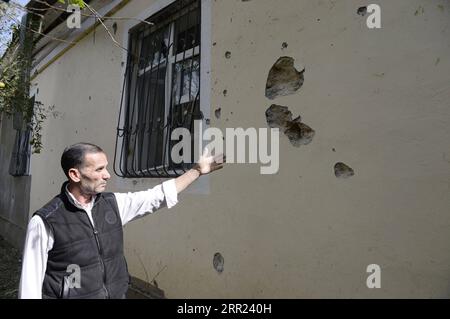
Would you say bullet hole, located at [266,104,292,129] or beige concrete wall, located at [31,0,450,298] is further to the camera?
bullet hole, located at [266,104,292,129]

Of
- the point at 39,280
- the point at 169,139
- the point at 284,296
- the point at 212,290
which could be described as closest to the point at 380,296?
the point at 284,296

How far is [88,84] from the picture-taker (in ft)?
16.3

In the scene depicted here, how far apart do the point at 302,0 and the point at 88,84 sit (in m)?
3.16

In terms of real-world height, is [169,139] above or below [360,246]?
above

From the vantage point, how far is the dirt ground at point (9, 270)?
14.9 feet

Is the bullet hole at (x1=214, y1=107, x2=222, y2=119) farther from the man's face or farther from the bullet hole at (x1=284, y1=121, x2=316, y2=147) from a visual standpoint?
the man's face

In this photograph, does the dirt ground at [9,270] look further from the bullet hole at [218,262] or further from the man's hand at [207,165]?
the man's hand at [207,165]

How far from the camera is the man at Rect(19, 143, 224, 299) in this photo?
5.66ft

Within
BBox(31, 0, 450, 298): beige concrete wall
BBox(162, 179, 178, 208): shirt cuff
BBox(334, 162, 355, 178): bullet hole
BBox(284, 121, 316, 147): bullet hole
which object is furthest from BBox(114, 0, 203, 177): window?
BBox(334, 162, 355, 178): bullet hole

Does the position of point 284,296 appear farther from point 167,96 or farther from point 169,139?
point 167,96

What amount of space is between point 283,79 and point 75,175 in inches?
53.6

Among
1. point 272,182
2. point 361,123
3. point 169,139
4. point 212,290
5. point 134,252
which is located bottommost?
point 212,290

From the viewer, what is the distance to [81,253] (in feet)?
5.84

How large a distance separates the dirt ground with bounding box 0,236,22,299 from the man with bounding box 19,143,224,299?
9.39 ft
